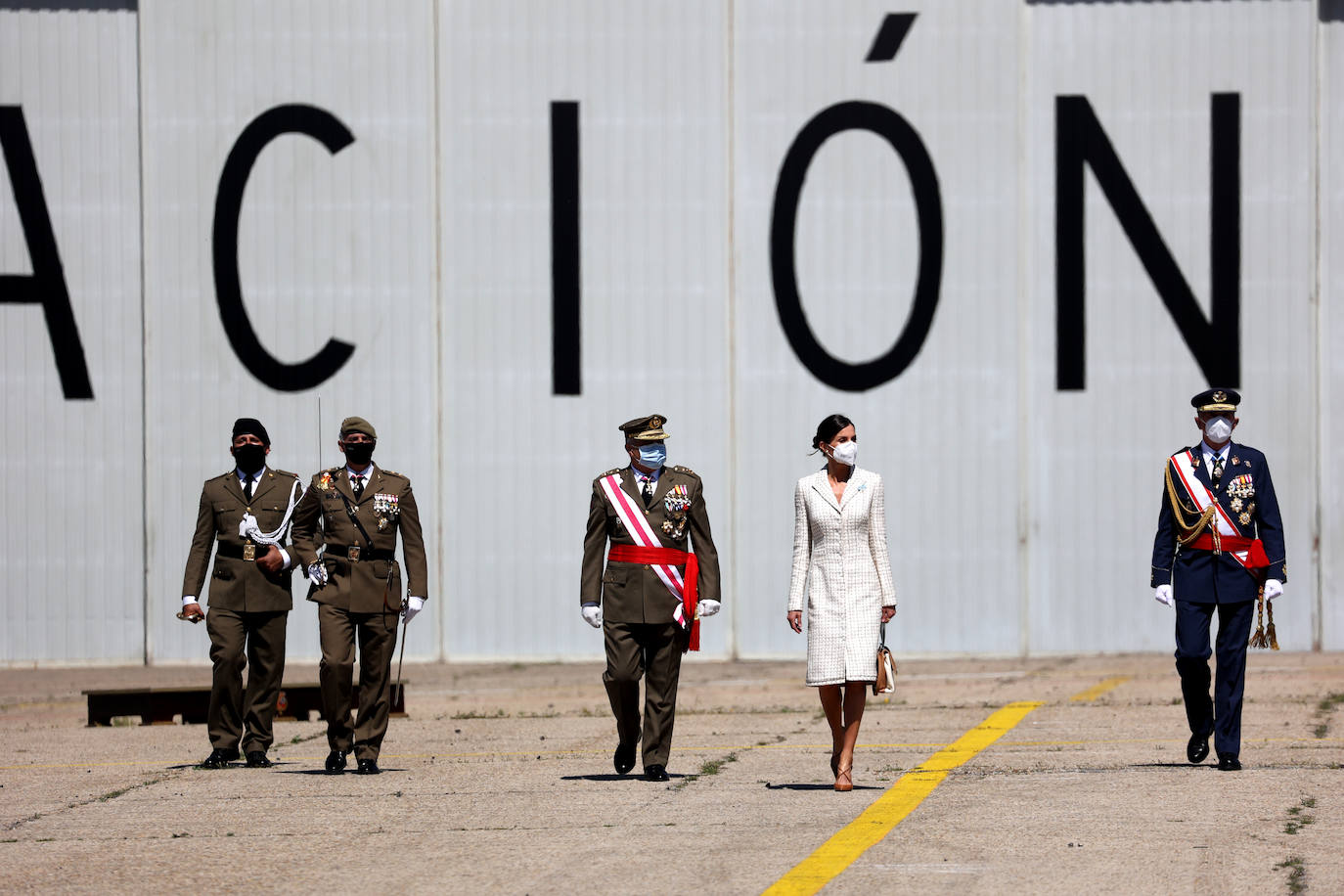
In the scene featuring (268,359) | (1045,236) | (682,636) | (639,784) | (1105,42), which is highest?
(1105,42)

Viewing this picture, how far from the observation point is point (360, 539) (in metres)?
12.2

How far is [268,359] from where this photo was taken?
867 inches

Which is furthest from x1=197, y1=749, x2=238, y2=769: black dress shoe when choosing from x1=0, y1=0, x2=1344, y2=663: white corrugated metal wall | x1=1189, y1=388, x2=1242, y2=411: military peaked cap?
x1=0, y1=0, x2=1344, y2=663: white corrugated metal wall

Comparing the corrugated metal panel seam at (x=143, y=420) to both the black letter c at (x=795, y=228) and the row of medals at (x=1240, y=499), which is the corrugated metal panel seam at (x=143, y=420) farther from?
the row of medals at (x=1240, y=499)

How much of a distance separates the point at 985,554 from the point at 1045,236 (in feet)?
11.4

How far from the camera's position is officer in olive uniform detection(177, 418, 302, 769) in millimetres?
12930

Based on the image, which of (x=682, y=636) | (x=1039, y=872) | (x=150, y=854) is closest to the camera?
(x=1039, y=872)

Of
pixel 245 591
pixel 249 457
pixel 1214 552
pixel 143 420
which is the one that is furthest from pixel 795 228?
pixel 1214 552

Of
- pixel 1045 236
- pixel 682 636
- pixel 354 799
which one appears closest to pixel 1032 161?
pixel 1045 236

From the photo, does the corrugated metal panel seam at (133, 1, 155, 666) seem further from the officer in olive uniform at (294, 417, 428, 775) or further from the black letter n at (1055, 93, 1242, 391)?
the officer in olive uniform at (294, 417, 428, 775)

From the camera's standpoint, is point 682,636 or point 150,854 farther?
point 682,636

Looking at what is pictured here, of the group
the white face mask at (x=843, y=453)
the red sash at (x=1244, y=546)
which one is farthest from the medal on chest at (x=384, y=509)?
the red sash at (x=1244, y=546)

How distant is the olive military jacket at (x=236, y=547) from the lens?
13016 mm

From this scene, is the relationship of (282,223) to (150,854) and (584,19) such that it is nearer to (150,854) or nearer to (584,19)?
(584,19)
